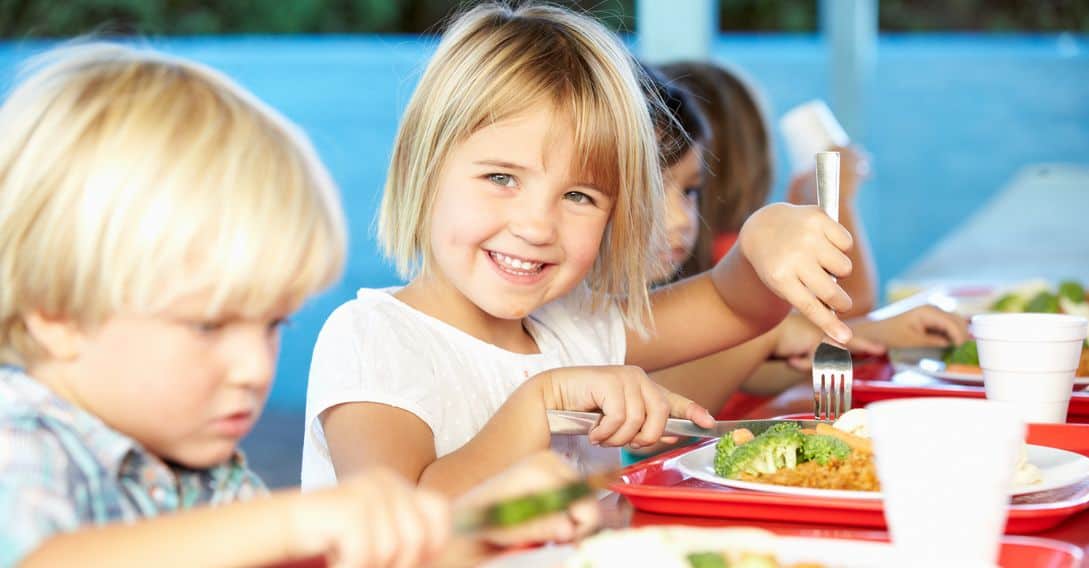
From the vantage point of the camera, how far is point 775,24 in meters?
8.33

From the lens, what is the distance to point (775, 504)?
1104 millimetres

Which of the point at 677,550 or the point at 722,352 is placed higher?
the point at 677,550

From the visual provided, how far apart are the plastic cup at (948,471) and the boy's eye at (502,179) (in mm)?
Result: 768

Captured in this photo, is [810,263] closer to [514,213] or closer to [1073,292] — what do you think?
[514,213]

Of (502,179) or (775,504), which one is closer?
(775,504)

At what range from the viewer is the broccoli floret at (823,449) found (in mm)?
1199

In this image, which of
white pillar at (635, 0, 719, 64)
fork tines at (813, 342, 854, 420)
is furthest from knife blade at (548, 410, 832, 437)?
white pillar at (635, 0, 719, 64)

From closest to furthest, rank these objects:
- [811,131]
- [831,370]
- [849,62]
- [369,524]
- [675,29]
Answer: [369,524]
[831,370]
[811,131]
[675,29]
[849,62]

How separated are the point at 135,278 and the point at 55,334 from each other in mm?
90

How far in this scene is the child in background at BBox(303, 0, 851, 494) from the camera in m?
1.37

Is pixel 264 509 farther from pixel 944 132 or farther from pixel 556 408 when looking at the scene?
pixel 944 132

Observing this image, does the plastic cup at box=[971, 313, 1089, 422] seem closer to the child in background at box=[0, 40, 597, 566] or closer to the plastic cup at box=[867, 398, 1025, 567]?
the plastic cup at box=[867, 398, 1025, 567]

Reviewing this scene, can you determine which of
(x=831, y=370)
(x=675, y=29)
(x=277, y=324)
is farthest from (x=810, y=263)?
(x=675, y=29)

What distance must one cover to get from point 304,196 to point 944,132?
24.7ft
